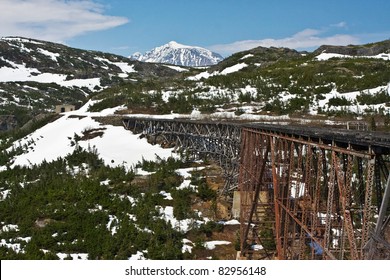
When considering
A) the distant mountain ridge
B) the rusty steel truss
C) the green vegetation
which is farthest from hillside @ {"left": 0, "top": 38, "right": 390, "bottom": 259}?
the distant mountain ridge

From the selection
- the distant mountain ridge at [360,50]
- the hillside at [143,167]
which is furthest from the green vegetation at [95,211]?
the distant mountain ridge at [360,50]

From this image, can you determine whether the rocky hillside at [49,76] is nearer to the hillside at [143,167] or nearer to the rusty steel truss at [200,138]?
the hillside at [143,167]

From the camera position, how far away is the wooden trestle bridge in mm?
10008

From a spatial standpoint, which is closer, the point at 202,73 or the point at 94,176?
the point at 94,176

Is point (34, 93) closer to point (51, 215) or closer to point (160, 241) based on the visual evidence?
point (51, 215)

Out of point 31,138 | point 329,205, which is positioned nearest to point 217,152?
point 329,205

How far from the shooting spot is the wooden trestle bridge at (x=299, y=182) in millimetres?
10008

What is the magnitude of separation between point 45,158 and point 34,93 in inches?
3459

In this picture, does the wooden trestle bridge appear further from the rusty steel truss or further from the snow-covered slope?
the snow-covered slope

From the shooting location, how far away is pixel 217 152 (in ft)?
126

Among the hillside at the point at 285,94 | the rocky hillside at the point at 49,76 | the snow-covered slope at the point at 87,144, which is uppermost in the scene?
the rocky hillside at the point at 49,76

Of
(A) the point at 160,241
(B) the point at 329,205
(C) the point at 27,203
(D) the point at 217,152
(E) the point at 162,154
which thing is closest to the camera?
(B) the point at 329,205

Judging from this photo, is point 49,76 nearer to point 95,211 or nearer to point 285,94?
point 285,94

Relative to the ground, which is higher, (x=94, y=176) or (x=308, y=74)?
(x=308, y=74)
